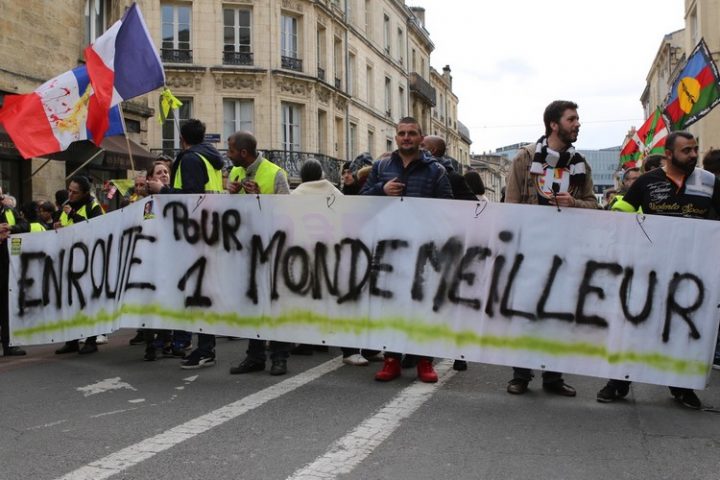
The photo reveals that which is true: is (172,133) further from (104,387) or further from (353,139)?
(104,387)

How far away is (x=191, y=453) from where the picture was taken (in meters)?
4.02

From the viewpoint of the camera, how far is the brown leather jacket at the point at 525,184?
5734 mm

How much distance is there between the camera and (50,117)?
30.0ft

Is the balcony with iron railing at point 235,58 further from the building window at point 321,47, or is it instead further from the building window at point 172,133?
the building window at point 321,47

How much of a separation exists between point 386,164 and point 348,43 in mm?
30297

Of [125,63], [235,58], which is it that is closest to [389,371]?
[125,63]

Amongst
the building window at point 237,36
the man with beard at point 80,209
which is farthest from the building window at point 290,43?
the man with beard at point 80,209

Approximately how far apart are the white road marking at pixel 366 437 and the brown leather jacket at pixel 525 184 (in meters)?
1.60

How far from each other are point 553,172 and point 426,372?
6.11 feet

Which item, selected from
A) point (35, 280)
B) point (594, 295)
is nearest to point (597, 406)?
point (594, 295)

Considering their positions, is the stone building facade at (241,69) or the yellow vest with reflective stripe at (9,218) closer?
the yellow vest with reflective stripe at (9,218)

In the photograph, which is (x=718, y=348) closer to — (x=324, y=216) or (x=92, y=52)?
(x=324, y=216)

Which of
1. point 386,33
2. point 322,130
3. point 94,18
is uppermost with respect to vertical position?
point 386,33

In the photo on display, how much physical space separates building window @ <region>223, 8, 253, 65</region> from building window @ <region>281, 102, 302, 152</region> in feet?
7.92
